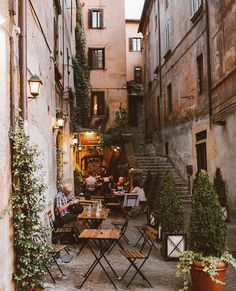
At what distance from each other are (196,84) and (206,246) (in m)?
12.1

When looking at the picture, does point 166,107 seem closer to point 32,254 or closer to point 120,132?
point 120,132

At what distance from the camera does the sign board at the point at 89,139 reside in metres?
21.5

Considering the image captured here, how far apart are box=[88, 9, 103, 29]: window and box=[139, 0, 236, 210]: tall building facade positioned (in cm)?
422

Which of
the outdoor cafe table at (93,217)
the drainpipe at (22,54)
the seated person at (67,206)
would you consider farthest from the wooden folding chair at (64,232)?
the drainpipe at (22,54)

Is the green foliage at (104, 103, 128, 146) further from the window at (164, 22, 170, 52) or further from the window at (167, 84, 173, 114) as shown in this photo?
the window at (164, 22, 170, 52)

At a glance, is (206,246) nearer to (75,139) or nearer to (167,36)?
(75,139)

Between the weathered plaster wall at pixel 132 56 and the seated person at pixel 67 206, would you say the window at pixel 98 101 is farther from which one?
the seated person at pixel 67 206

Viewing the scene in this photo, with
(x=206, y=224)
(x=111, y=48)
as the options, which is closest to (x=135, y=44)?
(x=111, y=48)

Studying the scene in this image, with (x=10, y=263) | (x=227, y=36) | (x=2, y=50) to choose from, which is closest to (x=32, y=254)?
(x=10, y=263)

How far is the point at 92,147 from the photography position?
2255cm

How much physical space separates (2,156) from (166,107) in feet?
59.8

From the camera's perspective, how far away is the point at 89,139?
21672mm

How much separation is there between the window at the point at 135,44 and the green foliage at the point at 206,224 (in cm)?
3026

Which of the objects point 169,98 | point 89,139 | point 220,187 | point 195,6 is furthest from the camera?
point 169,98
